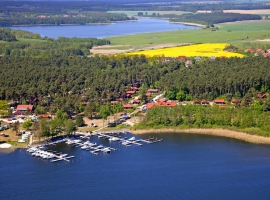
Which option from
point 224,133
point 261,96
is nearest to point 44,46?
point 261,96

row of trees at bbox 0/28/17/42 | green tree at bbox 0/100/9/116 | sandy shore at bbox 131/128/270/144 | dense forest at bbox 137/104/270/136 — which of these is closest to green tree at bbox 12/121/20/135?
green tree at bbox 0/100/9/116

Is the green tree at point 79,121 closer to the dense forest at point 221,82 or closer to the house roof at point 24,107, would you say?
the house roof at point 24,107

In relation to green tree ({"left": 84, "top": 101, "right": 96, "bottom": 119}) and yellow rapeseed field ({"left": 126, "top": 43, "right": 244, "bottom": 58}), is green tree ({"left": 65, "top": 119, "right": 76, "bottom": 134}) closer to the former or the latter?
green tree ({"left": 84, "top": 101, "right": 96, "bottom": 119})

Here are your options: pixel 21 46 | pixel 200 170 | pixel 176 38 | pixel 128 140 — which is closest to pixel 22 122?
pixel 128 140

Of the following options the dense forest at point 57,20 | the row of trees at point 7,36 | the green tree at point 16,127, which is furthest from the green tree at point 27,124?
the dense forest at point 57,20

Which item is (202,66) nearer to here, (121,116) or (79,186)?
(121,116)

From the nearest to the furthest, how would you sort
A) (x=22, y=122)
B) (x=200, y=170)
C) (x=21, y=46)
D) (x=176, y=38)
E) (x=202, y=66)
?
(x=200, y=170) < (x=22, y=122) < (x=202, y=66) < (x=21, y=46) < (x=176, y=38)
